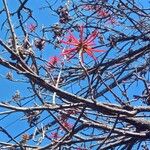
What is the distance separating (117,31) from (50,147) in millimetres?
2605

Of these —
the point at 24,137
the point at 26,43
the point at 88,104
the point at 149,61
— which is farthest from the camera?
the point at 149,61

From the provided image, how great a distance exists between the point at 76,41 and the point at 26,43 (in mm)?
330

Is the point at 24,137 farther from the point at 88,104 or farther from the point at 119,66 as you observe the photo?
the point at 119,66

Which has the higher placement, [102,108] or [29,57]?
[29,57]

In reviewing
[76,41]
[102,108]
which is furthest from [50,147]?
[76,41]

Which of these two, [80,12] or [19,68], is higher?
[80,12]

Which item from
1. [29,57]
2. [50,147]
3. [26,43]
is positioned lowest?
[50,147]

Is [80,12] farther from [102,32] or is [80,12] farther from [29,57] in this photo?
[29,57]

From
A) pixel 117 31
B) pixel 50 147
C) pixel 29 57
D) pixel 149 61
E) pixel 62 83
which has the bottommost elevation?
pixel 50 147

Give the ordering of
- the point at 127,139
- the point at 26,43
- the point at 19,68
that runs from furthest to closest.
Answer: the point at 127,139 → the point at 26,43 → the point at 19,68

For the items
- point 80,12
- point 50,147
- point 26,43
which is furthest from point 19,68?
point 80,12

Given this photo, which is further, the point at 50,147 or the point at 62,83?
the point at 62,83

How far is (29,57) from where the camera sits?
8.01 feet

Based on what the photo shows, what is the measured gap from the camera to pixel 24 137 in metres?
2.85
